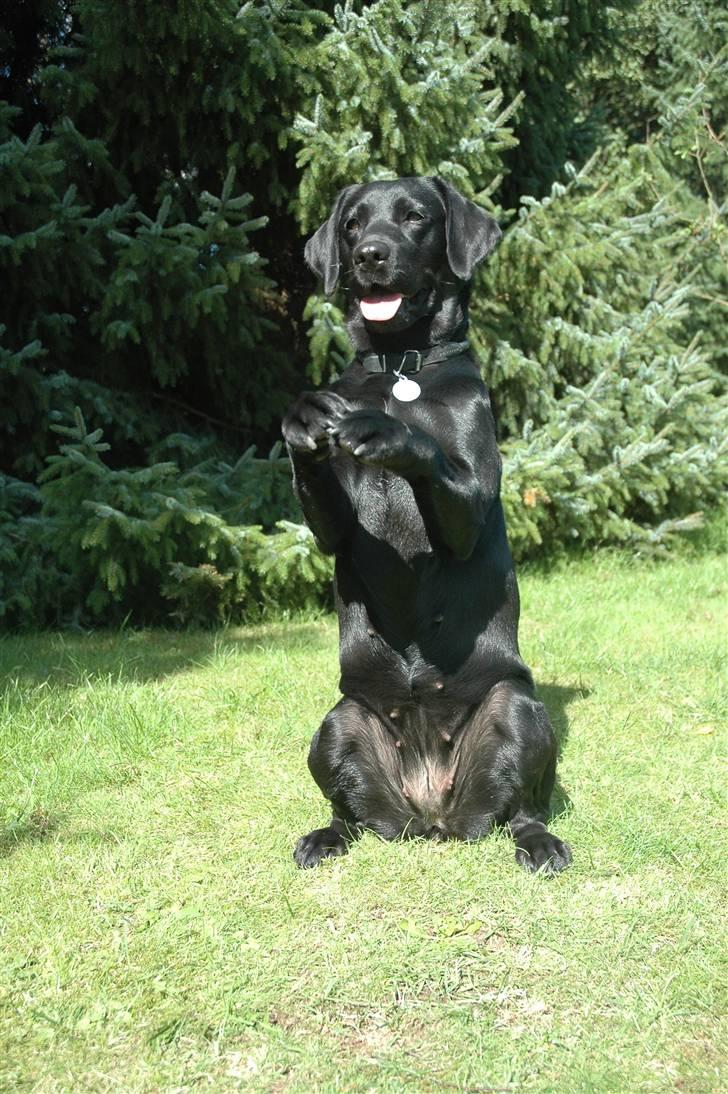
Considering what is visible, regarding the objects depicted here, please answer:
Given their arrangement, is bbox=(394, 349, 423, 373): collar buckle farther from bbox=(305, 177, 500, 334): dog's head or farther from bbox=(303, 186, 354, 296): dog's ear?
bbox=(303, 186, 354, 296): dog's ear

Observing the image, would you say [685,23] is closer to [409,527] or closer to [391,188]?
[391,188]

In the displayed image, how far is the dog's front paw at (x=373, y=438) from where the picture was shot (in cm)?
269

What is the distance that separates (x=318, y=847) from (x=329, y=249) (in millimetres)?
1939

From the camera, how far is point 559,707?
462 cm

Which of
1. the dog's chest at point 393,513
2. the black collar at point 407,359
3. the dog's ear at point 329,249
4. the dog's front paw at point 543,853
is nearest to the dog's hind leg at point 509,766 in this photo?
the dog's front paw at point 543,853

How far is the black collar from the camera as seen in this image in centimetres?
335

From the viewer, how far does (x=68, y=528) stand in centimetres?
590

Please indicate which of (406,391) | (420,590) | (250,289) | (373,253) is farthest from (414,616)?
(250,289)

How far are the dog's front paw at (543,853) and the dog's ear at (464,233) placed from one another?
5.71 ft

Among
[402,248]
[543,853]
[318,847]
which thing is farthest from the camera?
[402,248]

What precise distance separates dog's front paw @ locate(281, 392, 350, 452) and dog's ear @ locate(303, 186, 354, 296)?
81cm

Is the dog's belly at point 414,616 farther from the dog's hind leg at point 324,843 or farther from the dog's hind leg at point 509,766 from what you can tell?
the dog's hind leg at point 324,843

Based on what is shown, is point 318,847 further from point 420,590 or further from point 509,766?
point 420,590

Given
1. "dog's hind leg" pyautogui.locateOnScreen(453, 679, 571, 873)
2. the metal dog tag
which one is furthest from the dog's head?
"dog's hind leg" pyautogui.locateOnScreen(453, 679, 571, 873)
